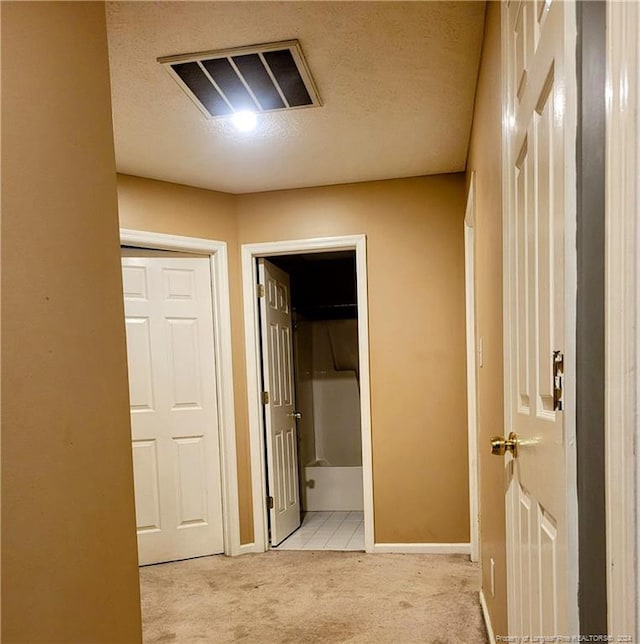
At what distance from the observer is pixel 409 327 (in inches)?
141

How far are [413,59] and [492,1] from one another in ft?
1.59

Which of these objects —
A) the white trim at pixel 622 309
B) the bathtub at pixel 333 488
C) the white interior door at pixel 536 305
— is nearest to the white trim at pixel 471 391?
the bathtub at pixel 333 488

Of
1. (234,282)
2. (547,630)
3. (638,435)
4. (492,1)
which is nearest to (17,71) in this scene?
(638,435)

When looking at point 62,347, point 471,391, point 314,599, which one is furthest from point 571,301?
point 471,391

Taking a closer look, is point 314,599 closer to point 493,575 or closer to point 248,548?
point 248,548

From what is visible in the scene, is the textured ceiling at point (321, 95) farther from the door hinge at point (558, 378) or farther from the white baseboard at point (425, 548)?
the white baseboard at point (425, 548)

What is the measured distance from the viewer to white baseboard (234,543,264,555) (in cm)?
364

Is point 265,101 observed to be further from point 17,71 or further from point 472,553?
point 472,553

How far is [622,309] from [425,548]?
334cm

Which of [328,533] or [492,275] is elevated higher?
[492,275]

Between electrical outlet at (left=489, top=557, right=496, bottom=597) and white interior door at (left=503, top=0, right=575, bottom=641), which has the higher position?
white interior door at (left=503, top=0, right=575, bottom=641)

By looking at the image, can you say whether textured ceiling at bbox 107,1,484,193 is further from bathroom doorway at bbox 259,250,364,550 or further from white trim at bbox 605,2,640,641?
bathroom doorway at bbox 259,250,364,550

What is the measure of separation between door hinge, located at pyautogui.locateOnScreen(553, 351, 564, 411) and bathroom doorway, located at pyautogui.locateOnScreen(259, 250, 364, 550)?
405 cm

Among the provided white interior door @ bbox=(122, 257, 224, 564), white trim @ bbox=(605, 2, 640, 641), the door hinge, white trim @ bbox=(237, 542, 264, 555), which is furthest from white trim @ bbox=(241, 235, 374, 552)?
white trim @ bbox=(605, 2, 640, 641)
